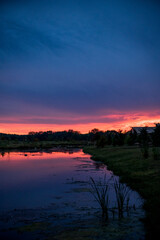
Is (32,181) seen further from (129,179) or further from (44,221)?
(44,221)

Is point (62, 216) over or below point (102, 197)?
below

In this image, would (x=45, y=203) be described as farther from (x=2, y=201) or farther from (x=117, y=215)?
(x=117, y=215)

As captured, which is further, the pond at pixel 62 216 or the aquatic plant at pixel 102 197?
the aquatic plant at pixel 102 197

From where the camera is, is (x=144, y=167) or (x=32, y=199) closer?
(x=32, y=199)

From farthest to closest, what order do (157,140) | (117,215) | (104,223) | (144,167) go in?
1. (157,140)
2. (144,167)
3. (117,215)
4. (104,223)

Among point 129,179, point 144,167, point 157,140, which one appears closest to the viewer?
point 129,179

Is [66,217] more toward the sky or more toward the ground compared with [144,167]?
more toward the ground

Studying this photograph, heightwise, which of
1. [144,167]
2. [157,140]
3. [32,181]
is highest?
[157,140]

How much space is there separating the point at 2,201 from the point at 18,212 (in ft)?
10.8

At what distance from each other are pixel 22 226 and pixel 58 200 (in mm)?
4991

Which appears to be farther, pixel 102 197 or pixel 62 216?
pixel 62 216

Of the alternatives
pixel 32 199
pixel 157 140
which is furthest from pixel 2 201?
pixel 157 140

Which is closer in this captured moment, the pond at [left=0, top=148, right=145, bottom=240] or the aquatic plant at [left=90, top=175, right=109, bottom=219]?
the pond at [left=0, top=148, right=145, bottom=240]

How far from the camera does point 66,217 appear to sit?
12.1m
